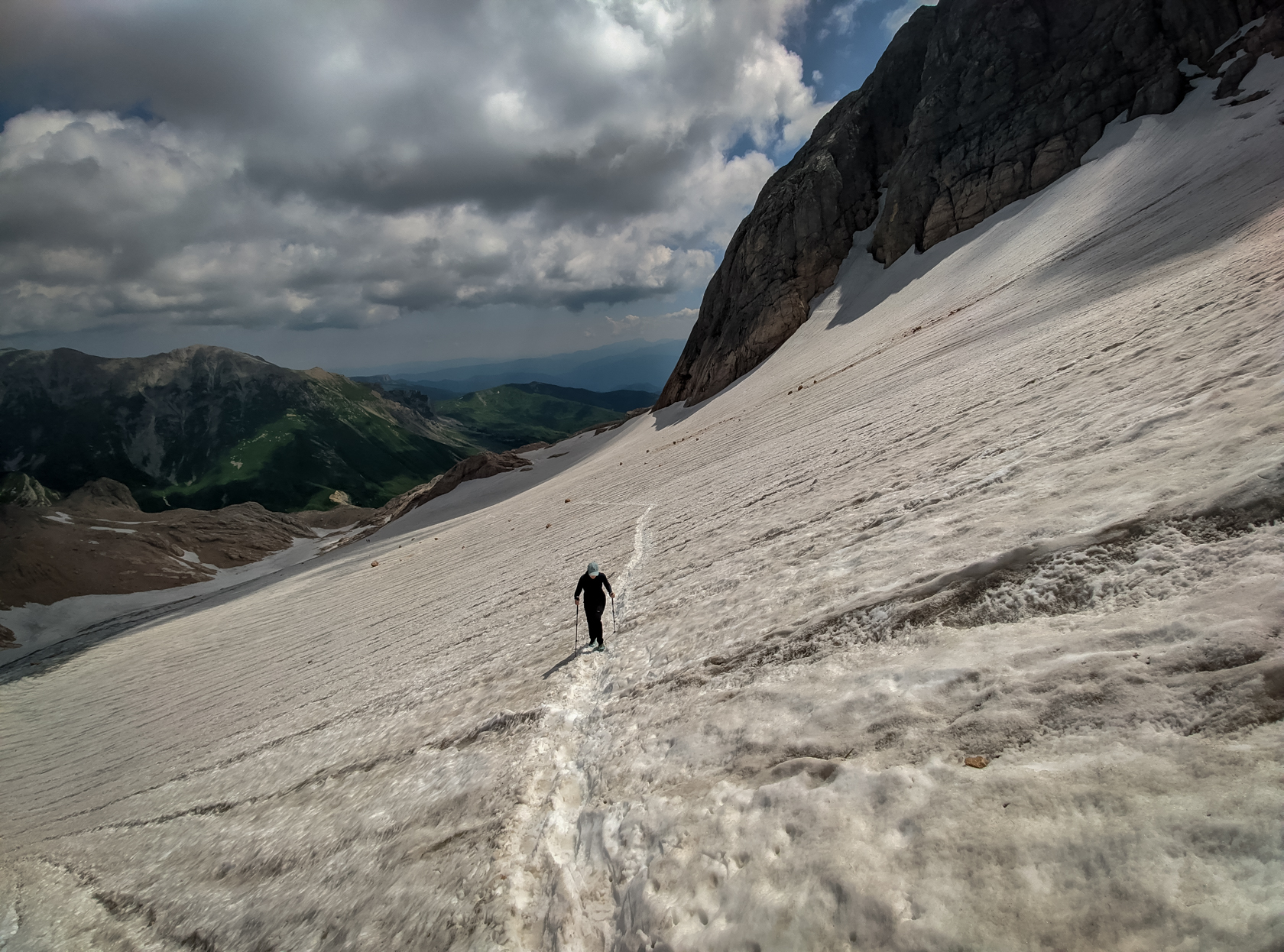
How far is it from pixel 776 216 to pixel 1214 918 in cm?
4926

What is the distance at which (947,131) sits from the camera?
126ft

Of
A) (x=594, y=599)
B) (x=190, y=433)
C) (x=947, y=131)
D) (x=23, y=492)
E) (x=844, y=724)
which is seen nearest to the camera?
(x=844, y=724)

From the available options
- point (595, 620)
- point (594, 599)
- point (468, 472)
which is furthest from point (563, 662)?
point (468, 472)

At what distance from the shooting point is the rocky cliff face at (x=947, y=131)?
31.9m

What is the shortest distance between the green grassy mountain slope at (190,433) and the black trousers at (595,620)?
16932 cm

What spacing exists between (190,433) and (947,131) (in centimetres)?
21691

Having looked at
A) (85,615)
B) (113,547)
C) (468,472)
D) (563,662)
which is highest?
(113,547)

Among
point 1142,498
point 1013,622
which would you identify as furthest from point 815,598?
point 1142,498

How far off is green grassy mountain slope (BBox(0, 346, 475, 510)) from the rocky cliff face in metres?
146

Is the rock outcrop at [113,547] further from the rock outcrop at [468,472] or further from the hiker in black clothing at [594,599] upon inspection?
the hiker in black clothing at [594,599]

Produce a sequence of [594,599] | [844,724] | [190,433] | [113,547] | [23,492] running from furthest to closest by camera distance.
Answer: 1. [190,433]
2. [23,492]
3. [113,547]
4. [594,599]
5. [844,724]

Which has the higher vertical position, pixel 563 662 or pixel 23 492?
pixel 23 492

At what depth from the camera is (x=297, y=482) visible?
160500 mm

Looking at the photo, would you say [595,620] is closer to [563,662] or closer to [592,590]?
[592,590]
